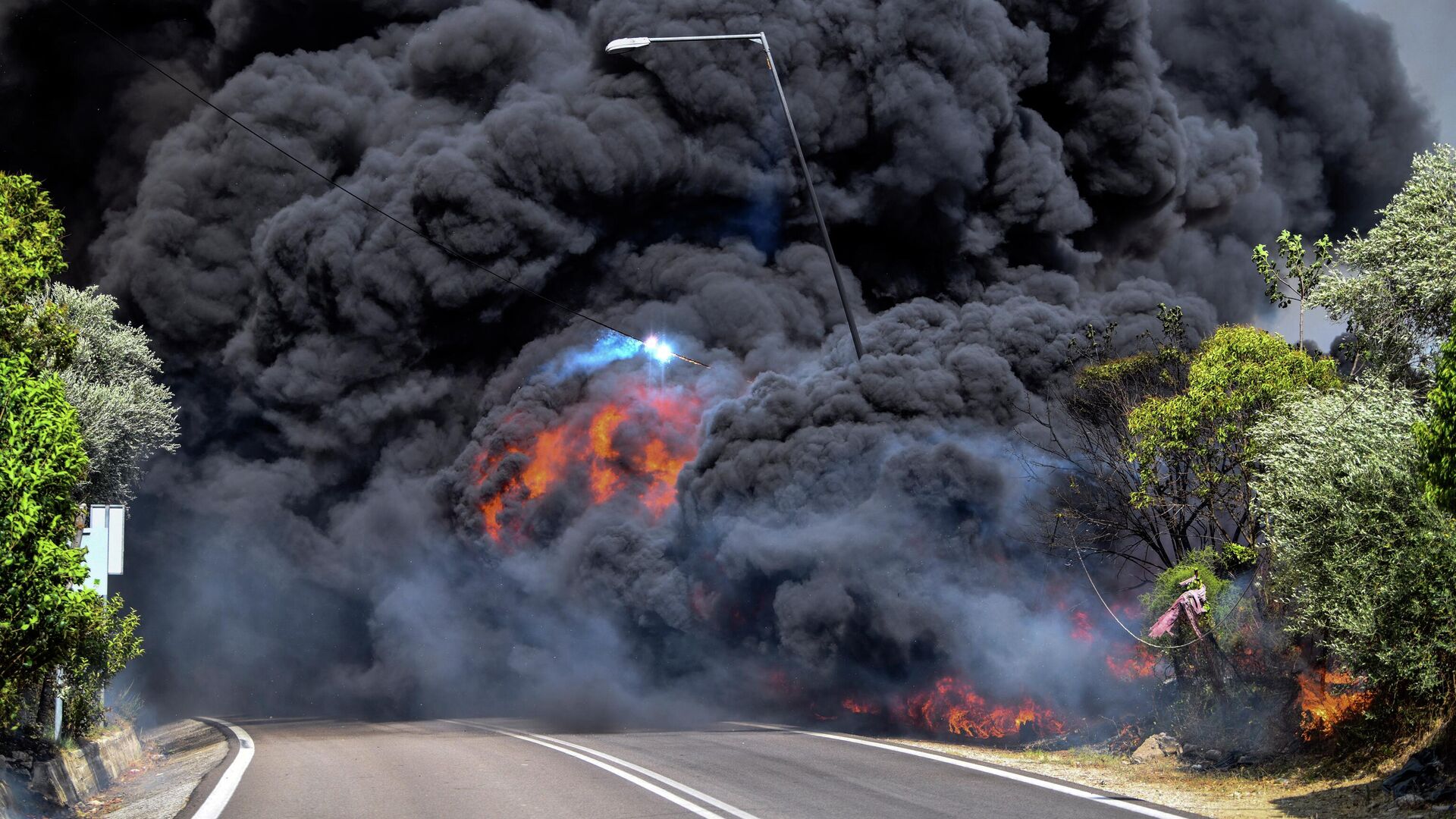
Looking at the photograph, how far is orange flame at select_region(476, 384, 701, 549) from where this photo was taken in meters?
35.2

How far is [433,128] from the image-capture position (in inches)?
1813

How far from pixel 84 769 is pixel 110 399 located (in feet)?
31.7

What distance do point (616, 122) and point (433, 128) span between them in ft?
34.8

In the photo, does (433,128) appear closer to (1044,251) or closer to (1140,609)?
(1044,251)

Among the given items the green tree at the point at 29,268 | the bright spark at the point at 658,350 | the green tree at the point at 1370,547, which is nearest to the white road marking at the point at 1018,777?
the green tree at the point at 1370,547

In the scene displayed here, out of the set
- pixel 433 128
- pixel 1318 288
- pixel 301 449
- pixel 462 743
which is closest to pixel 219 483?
pixel 301 449

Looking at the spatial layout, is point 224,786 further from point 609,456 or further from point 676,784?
point 609,456

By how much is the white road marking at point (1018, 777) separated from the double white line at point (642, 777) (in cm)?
334

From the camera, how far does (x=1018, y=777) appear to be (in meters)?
12.8

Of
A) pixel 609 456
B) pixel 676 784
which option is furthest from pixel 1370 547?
pixel 609 456

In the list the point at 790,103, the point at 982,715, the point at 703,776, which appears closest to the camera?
the point at 703,776

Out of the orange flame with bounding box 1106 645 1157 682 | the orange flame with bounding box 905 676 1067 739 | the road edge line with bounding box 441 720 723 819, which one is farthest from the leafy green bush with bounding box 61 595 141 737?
the orange flame with bounding box 1106 645 1157 682

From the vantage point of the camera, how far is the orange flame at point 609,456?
1385 inches

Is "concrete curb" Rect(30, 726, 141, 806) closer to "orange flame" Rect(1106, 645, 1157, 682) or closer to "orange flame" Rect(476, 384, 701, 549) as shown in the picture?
"orange flame" Rect(1106, 645, 1157, 682)
